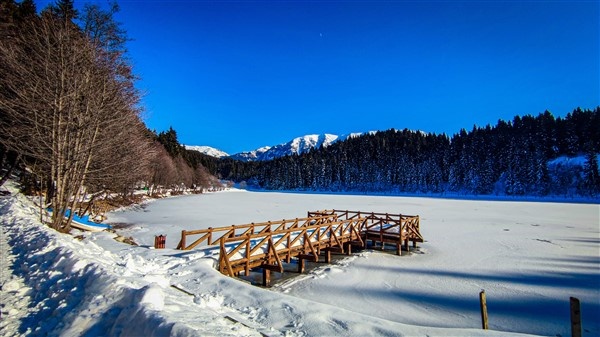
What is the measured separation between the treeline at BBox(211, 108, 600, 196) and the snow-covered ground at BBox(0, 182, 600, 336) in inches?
2470

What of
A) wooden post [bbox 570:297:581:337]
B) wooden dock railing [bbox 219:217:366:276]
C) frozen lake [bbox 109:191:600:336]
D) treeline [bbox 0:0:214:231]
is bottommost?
frozen lake [bbox 109:191:600:336]

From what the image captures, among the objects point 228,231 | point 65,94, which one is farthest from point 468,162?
point 65,94

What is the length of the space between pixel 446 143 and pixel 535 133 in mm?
24384

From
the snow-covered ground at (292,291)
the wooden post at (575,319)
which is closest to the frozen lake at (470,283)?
the snow-covered ground at (292,291)

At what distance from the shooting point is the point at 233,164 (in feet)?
642

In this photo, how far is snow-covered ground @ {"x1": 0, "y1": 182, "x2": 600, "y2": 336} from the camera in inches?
175

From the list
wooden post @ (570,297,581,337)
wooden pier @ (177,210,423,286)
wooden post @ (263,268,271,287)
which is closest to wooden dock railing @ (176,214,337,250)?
wooden pier @ (177,210,423,286)

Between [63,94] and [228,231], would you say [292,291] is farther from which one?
[63,94]

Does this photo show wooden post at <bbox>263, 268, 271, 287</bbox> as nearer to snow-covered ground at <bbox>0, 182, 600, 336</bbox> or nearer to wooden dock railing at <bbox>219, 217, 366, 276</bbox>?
wooden dock railing at <bbox>219, 217, 366, 276</bbox>

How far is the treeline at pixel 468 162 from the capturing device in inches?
2682

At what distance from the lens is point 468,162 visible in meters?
84.8

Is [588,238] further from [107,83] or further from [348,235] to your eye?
[107,83]

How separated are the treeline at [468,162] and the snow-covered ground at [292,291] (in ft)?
206

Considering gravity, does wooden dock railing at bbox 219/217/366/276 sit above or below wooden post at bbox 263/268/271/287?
above
